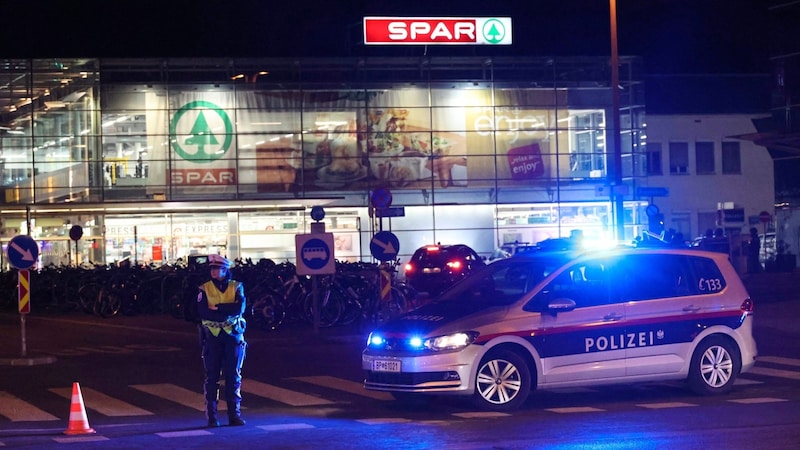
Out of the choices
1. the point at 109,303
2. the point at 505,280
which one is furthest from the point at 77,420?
the point at 109,303

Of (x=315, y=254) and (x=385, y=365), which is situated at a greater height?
(x=315, y=254)

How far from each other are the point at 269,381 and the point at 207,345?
4735mm

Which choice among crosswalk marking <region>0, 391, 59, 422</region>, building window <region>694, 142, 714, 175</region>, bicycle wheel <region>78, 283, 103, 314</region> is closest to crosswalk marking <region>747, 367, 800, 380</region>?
crosswalk marking <region>0, 391, 59, 422</region>

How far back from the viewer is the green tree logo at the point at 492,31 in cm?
5231

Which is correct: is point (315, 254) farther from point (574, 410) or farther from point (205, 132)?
point (205, 132)

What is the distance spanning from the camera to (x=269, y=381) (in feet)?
57.5

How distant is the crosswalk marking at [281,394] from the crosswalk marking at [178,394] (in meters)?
0.70

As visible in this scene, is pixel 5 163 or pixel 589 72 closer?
pixel 5 163

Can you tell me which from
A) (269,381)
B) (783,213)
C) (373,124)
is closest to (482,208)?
(373,124)

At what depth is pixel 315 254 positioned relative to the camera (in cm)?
2428

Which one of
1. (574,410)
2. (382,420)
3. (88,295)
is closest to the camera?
(382,420)

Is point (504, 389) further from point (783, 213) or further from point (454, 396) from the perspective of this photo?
point (783, 213)

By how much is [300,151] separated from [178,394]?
35.6m

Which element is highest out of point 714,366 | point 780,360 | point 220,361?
point 220,361
